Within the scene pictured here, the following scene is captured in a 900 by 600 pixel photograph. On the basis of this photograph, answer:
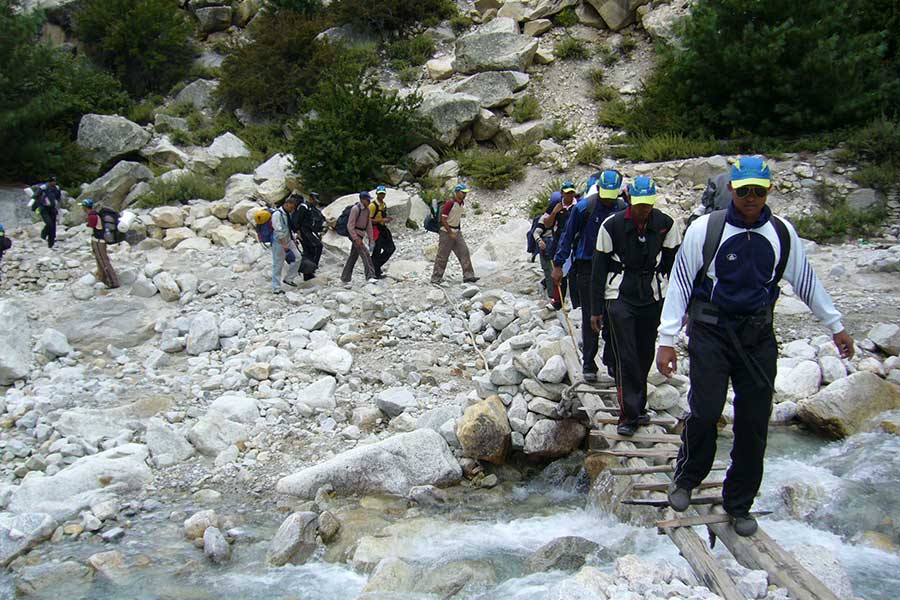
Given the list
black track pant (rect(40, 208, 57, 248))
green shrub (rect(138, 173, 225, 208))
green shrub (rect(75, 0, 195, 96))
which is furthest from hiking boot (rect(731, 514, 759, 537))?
green shrub (rect(75, 0, 195, 96))

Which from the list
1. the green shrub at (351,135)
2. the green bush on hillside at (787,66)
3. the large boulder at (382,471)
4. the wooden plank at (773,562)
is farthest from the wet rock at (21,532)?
the green bush on hillside at (787,66)

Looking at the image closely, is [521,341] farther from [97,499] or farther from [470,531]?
[97,499]

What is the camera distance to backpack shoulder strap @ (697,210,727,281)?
357cm

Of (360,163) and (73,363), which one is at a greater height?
(360,163)

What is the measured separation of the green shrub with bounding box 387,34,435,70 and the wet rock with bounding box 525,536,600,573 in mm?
18556

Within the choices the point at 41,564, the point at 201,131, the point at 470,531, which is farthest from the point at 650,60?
the point at 41,564

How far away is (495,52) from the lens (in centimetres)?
1898

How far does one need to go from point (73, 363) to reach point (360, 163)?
8211 millimetres

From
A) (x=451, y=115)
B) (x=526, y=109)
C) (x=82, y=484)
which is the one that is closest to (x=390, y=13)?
(x=451, y=115)

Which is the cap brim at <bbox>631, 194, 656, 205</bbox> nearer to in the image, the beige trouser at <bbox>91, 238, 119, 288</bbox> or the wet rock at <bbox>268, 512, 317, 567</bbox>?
the wet rock at <bbox>268, 512, 317, 567</bbox>

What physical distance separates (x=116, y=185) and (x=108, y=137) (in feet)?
10.7

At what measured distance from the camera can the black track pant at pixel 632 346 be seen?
5023 mm

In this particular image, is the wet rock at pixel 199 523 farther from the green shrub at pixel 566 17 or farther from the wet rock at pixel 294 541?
the green shrub at pixel 566 17

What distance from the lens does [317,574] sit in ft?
15.9
